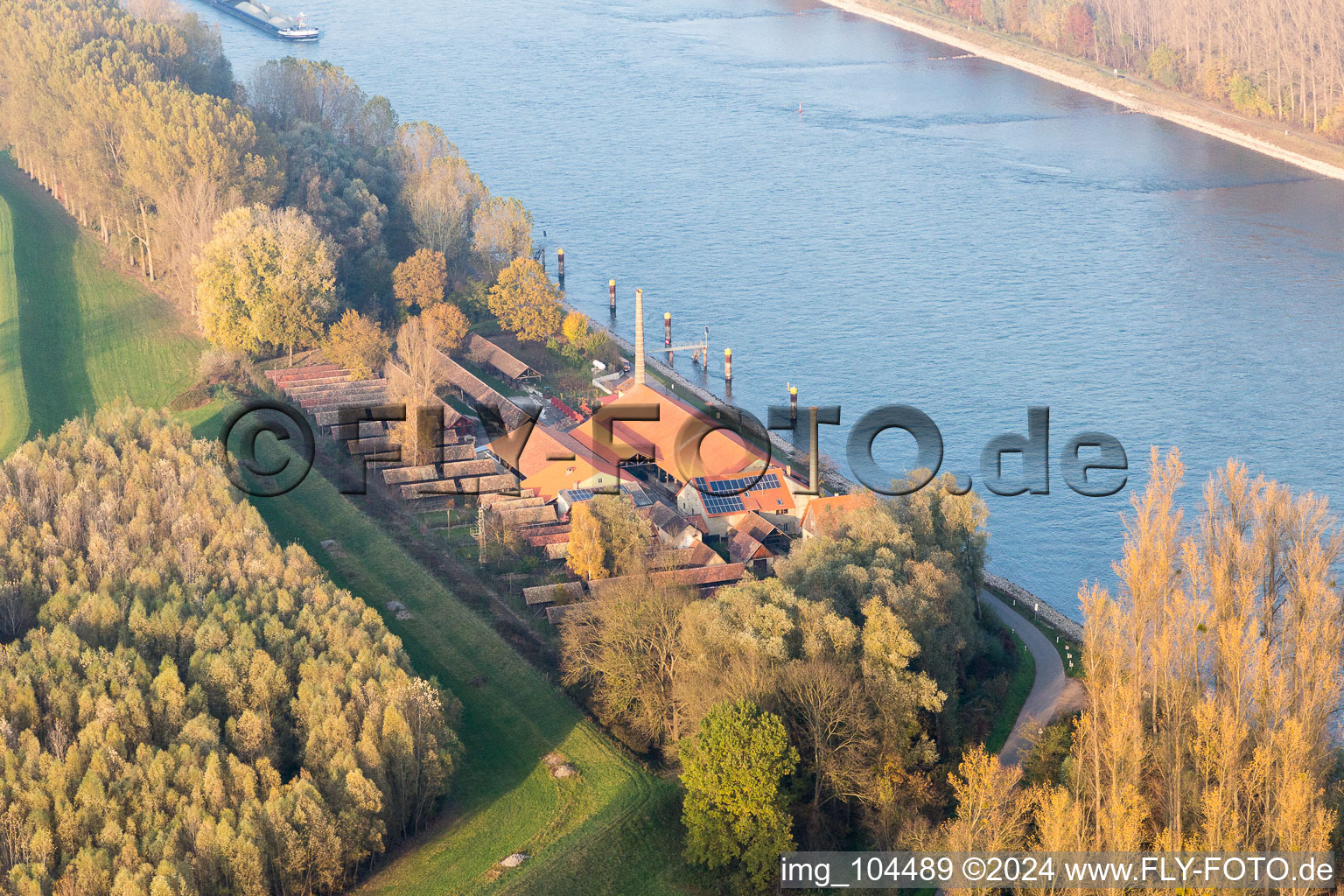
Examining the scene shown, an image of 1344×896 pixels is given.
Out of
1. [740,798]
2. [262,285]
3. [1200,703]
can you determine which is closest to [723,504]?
[740,798]

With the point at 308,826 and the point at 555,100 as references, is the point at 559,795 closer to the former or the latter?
the point at 308,826

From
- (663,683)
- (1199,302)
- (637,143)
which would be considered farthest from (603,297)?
(663,683)

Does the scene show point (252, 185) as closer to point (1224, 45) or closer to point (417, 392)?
point (417, 392)

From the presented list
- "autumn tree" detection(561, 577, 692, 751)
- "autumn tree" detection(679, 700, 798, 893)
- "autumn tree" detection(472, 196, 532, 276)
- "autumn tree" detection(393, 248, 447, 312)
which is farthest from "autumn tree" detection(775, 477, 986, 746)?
"autumn tree" detection(472, 196, 532, 276)

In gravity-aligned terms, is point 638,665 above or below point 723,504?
below

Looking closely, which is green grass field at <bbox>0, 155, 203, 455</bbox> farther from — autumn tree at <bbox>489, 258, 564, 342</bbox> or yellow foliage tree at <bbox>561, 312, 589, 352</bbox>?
yellow foliage tree at <bbox>561, 312, 589, 352</bbox>

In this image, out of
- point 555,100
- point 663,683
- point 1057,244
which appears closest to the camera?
point 663,683
